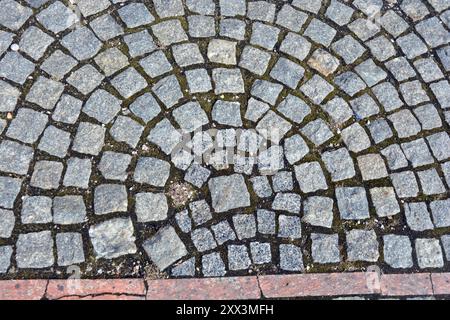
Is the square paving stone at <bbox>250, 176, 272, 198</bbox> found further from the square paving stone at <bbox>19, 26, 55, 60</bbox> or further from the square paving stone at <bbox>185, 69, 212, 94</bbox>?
the square paving stone at <bbox>19, 26, 55, 60</bbox>

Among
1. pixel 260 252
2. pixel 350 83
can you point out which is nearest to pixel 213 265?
pixel 260 252

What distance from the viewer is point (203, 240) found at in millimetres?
3875

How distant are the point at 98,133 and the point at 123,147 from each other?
23 cm

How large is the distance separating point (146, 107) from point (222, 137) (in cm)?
64

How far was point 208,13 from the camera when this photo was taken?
184 inches

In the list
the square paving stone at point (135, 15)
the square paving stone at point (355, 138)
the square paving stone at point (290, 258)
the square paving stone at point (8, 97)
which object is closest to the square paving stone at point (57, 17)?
the square paving stone at point (135, 15)

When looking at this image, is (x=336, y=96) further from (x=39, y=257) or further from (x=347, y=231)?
(x=39, y=257)

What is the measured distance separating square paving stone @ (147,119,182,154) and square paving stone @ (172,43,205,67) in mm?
568

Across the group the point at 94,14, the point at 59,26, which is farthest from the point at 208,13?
the point at 59,26

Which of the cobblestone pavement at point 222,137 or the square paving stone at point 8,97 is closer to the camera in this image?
the cobblestone pavement at point 222,137

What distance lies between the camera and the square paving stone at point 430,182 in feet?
13.6

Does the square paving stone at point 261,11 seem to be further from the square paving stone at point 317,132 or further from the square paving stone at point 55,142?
the square paving stone at point 55,142

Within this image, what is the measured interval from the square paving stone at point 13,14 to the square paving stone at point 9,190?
135 centimetres

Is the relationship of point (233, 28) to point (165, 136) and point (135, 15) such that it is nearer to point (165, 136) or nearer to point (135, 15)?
point (135, 15)
